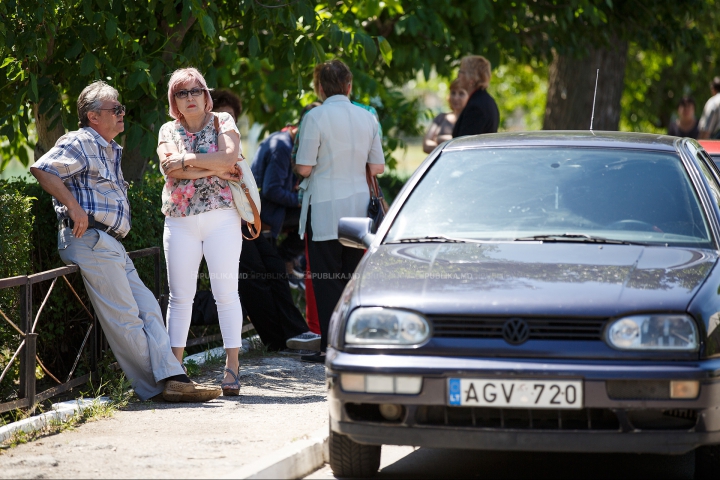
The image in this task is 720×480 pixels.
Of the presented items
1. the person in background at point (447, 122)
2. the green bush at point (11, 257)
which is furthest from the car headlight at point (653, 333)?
the person in background at point (447, 122)

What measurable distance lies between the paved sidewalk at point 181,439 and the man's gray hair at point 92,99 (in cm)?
168

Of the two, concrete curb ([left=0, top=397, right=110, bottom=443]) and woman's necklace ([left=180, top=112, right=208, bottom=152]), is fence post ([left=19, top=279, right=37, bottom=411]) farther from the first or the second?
woman's necklace ([left=180, top=112, right=208, bottom=152])

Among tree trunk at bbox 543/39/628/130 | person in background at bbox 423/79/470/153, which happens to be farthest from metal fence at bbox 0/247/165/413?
tree trunk at bbox 543/39/628/130

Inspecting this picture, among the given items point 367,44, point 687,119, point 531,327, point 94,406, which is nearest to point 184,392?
point 94,406

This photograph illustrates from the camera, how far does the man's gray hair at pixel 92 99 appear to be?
237 inches

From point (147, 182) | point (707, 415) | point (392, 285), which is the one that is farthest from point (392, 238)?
point (147, 182)

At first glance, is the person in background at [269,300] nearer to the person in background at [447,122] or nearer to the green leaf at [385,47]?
the green leaf at [385,47]

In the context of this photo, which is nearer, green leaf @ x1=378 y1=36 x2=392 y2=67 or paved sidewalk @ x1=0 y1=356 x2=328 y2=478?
paved sidewalk @ x1=0 y1=356 x2=328 y2=478

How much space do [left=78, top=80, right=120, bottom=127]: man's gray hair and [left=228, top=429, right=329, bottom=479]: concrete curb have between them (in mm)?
2321

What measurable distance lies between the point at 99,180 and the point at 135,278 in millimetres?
647

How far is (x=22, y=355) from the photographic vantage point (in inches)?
220

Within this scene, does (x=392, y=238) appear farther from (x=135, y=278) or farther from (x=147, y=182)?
(x=147, y=182)

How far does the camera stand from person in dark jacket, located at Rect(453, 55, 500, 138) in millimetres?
9047

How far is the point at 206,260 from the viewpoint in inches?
245
